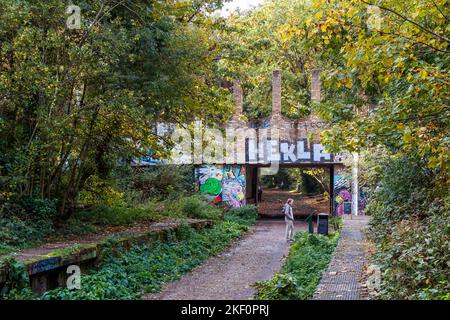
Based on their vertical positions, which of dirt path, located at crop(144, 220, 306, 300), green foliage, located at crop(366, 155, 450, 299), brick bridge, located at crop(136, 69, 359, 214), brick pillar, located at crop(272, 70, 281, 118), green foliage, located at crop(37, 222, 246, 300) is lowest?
dirt path, located at crop(144, 220, 306, 300)

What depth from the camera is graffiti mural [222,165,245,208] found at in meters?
27.1

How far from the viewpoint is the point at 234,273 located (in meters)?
12.8

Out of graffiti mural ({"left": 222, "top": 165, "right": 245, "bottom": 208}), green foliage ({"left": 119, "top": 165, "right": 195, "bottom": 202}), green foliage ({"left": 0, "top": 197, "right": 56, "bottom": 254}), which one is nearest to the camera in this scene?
green foliage ({"left": 0, "top": 197, "right": 56, "bottom": 254})

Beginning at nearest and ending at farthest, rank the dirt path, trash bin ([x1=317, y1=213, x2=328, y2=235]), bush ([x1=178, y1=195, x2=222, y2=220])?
1. the dirt path
2. trash bin ([x1=317, y1=213, x2=328, y2=235])
3. bush ([x1=178, y1=195, x2=222, y2=220])

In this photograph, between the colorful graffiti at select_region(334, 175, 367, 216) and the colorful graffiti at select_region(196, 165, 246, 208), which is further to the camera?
the colorful graffiti at select_region(196, 165, 246, 208)

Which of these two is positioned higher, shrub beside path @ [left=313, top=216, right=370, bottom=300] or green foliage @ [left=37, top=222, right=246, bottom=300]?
shrub beside path @ [left=313, top=216, right=370, bottom=300]

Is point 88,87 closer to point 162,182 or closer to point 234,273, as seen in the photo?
point 234,273

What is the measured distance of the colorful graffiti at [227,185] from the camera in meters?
27.1

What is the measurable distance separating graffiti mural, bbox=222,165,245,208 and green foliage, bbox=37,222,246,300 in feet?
32.5

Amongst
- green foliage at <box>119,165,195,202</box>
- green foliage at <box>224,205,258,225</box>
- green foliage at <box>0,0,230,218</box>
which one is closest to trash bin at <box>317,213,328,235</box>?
green foliage at <box>0,0,230,218</box>

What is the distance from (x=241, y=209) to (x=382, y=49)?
19304 millimetres

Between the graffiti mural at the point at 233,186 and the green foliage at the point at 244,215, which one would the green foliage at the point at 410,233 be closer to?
the green foliage at the point at 244,215

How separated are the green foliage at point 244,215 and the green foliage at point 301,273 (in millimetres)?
7468

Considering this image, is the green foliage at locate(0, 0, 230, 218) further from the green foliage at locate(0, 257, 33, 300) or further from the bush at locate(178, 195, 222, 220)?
the bush at locate(178, 195, 222, 220)
